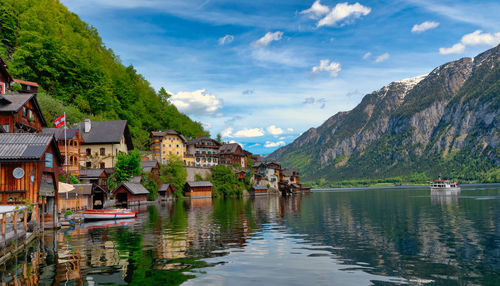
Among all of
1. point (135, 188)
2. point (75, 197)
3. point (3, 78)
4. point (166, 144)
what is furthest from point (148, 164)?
point (3, 78)

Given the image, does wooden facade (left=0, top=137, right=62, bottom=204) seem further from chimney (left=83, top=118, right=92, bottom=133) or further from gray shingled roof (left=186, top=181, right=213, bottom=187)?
gray shingled roof (left=186, top=181, right=213, bottom=187)

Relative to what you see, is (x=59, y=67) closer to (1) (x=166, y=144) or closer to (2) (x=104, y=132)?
(2) (x=104, y=132)

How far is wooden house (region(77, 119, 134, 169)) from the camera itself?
298ft

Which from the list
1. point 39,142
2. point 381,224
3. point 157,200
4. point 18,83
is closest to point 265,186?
point 157,200

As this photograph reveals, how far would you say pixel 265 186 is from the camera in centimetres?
16950

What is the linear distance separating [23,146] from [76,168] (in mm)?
→ 40719

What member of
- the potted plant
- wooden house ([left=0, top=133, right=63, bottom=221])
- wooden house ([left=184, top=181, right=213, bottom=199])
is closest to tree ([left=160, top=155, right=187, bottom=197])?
wooden house ([left=184, top=181, right=213, bottom=199])

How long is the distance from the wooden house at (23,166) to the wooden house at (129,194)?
177 feet

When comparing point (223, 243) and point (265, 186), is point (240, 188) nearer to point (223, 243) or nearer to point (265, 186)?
point (265, 186)

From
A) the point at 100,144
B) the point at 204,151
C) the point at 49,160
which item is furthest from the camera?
the point at 204,151

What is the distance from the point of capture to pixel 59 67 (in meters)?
105

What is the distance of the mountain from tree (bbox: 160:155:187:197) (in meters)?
14.9

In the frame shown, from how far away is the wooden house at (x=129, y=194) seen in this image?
295 feet

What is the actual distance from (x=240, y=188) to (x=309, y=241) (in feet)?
388
